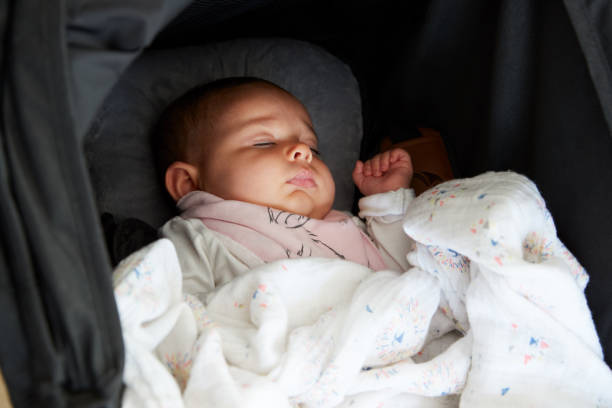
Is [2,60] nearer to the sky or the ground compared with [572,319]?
nearer to the sky

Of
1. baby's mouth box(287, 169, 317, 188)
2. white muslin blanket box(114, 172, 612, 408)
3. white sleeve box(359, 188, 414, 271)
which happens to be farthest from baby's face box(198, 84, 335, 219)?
white muslin blanket box(114, 172, 612, 408)

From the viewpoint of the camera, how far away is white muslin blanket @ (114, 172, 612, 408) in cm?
68

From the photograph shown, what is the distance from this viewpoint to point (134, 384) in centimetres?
61

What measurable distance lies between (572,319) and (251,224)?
61 centimetres

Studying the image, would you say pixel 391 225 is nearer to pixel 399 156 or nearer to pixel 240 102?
pixel 399 156

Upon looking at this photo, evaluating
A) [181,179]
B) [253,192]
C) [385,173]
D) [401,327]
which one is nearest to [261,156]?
[253,192]

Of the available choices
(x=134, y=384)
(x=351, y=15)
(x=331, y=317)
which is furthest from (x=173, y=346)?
(x=351, y=15)

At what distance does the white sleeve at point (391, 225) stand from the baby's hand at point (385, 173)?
82mm

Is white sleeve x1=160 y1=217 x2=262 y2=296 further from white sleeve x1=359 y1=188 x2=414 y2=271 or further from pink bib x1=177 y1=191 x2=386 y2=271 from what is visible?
white sleeve x1=359 y1=188 x2=414 y2=271

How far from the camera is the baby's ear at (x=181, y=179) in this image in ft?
3.86

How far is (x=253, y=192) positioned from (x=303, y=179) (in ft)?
0.37

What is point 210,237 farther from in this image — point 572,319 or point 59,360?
point 572,319

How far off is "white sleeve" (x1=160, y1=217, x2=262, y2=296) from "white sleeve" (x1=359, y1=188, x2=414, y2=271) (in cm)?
29

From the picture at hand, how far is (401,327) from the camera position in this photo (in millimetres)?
822
